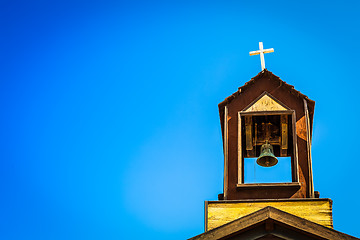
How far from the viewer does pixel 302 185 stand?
1431cm

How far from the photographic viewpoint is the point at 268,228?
11.6m

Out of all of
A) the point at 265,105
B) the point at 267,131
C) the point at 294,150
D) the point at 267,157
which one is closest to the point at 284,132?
the point at 267,131

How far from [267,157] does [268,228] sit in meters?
4.57

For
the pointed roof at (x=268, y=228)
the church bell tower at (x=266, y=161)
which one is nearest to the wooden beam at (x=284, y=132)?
the church bell tower at (x=266, y=161)

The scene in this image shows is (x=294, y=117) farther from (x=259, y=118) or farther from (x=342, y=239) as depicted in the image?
(x=342, y=239)

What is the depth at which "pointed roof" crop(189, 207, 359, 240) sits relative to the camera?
11312 millimetres

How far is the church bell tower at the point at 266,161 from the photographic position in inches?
456

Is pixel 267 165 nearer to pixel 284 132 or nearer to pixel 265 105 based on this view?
pixel 284 132

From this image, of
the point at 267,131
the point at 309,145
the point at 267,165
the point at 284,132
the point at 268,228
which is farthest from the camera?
the point at 267,131

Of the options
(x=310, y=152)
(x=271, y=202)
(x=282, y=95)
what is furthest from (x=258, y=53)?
(x=271, y=202)

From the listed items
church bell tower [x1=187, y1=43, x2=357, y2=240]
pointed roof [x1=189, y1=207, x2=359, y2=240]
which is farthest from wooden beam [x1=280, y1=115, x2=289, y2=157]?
pointed roof [x1=189, y1=207, x2=359, y2=240]

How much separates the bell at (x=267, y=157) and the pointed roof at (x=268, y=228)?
427cm

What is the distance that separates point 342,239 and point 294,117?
5.02 m

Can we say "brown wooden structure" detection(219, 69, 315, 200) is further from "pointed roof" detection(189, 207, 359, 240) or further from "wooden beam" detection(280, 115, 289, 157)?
"pointed roof" detection(189, 207, 359, 240)
